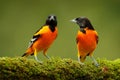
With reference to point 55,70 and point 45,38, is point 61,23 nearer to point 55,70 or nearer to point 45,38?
point 45,38

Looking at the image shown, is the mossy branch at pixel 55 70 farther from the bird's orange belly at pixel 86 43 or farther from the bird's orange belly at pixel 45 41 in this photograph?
the bird's orange belly at pixel 45 41

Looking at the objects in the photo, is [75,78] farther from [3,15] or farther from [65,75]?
[3,15]

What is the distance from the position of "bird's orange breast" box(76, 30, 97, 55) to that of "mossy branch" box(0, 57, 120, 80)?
0.76 ft

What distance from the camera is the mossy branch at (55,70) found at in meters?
7.24

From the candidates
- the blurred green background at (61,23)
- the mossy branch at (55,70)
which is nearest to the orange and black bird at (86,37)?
the mossy branch at (55,70)

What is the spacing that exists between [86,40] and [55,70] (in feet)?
2.83

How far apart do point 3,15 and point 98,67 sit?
11.5 metres

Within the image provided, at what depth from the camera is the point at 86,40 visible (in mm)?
8320

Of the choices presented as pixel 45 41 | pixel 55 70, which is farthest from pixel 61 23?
pixel 55 70

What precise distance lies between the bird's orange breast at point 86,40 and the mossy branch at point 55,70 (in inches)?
9.1

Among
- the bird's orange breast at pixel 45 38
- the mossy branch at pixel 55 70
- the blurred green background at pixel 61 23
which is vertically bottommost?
the blurred green background at pixel 61 23

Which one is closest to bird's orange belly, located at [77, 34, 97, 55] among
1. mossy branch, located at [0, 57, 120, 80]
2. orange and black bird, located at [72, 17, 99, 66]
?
orange and black bird, located at [72, 17, 99, 66]

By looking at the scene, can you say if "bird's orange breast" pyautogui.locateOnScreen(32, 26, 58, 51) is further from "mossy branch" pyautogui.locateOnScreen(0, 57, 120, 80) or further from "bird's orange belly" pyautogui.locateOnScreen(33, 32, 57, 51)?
"mossy branch" pyautogui.locateOnScreen(0, 57, 120, 80)

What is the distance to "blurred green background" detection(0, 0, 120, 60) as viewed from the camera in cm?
1717
